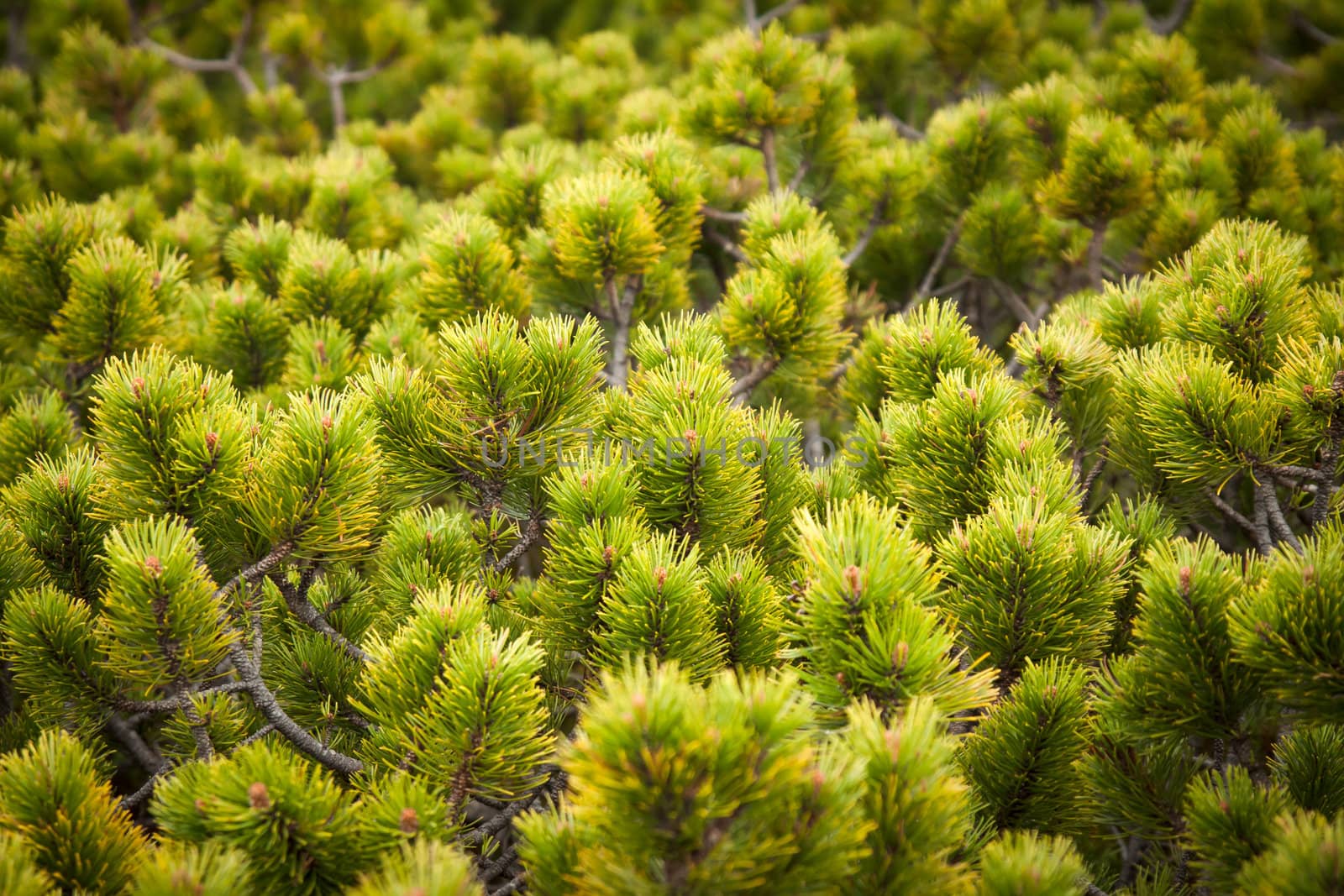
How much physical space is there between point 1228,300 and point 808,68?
4.12ft

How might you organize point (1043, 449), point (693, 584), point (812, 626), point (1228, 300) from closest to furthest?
point (812, 626) → point (693, 584) → point (1043, 449) → point (1228, 300)

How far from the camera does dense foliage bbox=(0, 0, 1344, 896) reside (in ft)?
3.44

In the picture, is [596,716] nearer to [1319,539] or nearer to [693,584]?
[693,584]

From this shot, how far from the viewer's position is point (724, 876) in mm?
942

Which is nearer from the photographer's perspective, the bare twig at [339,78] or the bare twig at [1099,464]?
the bare twig at [1099,464]

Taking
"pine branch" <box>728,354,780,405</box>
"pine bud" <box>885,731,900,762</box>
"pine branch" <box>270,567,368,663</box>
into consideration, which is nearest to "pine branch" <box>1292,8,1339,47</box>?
"pine branch" <box>728,354,780,405</box>

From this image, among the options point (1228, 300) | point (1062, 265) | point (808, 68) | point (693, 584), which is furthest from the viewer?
point (1062, 265)

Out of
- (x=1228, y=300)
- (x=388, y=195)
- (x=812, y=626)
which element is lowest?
(x=388, y=195)

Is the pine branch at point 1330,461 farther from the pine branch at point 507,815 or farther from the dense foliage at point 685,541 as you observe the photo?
the pine branch at point 507,815

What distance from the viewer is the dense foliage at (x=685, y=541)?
1.05m

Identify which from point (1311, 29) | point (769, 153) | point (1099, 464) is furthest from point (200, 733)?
point (1311, 29)

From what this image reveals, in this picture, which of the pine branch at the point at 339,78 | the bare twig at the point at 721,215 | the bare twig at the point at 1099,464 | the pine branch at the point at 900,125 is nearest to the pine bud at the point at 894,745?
the bare twig at the point at 1099,464

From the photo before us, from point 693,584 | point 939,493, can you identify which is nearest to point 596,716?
point 693,584

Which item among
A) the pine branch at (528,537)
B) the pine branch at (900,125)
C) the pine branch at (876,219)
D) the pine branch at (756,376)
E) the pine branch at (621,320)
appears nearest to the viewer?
the pine branch at (528,537)
